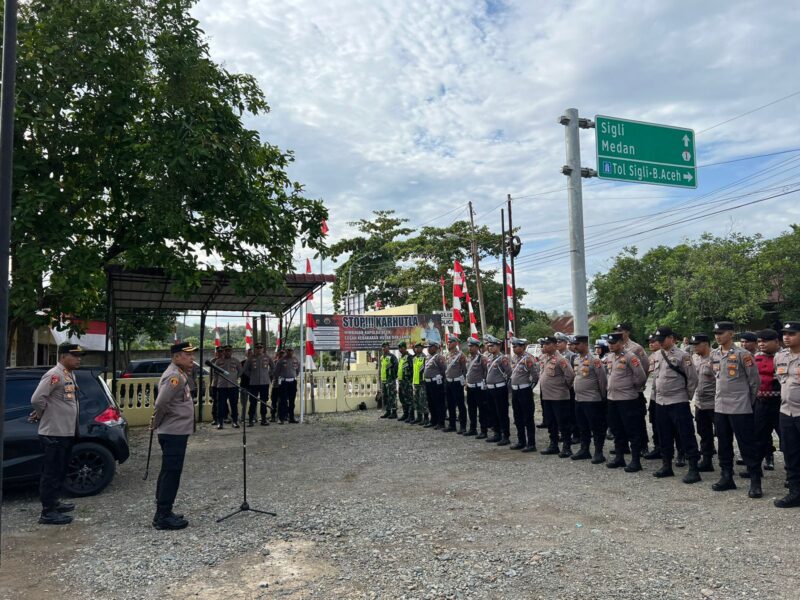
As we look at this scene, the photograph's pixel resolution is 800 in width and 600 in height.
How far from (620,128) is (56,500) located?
32.2 feet

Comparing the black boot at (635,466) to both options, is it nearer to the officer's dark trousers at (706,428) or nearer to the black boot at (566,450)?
the officer's dark trousers at (706,428)

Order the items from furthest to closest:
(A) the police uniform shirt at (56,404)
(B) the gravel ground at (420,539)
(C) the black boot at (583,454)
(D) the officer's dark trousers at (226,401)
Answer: (D) the officer's dark trousers at (226,401) < (C) the black boot at (583,454) < (A) the police uniform shirt at (56,404) < (B) the gravel ground at (420,539)

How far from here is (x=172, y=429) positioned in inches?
231

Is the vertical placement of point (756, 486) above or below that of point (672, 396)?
below

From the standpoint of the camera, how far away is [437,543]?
203 inches

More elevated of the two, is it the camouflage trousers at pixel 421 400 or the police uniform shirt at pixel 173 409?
the police uniform shirt at pixel 173 409

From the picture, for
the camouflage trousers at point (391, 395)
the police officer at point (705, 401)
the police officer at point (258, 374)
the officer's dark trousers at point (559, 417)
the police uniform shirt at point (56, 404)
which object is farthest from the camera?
the camouflage trousers at point (391, 395)

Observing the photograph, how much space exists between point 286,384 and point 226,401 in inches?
57.9

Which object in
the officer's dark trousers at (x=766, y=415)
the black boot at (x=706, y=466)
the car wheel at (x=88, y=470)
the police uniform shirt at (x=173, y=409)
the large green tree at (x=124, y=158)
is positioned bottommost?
the black boot at (x=706, y=466)

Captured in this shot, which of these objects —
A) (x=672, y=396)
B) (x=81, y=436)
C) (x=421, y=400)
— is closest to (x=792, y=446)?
(x=672, y=396)

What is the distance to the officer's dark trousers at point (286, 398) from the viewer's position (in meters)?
14.4

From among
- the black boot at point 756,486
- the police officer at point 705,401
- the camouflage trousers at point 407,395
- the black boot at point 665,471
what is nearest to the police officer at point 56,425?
the black boot at point 665,471

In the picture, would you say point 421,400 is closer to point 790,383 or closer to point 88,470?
point 88,470

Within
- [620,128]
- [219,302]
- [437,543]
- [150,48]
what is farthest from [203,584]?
[219,302]
